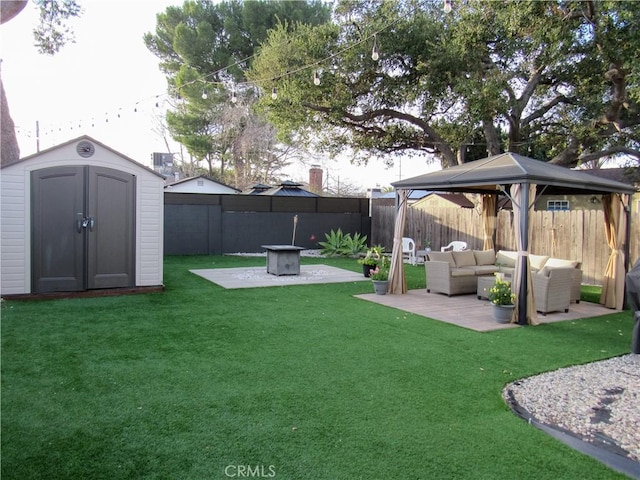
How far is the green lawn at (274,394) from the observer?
7.95 ft

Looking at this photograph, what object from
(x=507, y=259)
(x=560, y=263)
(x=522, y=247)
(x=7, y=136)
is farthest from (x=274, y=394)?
(x=7, y=136)

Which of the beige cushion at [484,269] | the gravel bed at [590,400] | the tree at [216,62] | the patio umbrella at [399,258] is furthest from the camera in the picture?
the tree at [216,62]

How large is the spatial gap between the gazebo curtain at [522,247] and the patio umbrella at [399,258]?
2.14 m

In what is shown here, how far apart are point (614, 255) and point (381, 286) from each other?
3.57 metres

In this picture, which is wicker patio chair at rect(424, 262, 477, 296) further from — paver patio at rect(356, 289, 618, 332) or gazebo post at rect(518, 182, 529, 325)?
gazebo post at rect(518, 182, 529, 325)

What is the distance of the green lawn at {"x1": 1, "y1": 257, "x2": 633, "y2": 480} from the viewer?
7.95ft

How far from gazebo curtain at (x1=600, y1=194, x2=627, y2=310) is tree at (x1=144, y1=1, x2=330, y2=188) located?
45.8 ft

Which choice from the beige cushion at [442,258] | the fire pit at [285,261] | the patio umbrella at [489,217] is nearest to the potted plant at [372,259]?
the beige cushion at [442,258]

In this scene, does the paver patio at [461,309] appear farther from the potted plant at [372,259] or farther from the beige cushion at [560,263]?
the potted plant at [372,259]

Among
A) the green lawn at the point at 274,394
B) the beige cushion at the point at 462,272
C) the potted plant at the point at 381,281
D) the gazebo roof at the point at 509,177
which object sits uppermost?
the gazebo roof at the point at 509,177

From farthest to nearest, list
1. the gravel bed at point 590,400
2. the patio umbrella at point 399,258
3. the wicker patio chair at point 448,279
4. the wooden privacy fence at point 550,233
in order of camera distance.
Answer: the wooden privacy fence at point 550,233, the patio umbrella at point 399,258, the wicker patio chair at point 448,279, the gravel bed at point 590,400

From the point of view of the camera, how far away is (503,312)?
18.9 feet

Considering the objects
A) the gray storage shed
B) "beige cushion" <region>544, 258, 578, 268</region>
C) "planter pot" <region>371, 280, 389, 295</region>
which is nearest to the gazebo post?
"beige cushion" <region>544, 258, 578, 268</region>

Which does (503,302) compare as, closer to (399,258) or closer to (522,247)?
(522,247)
